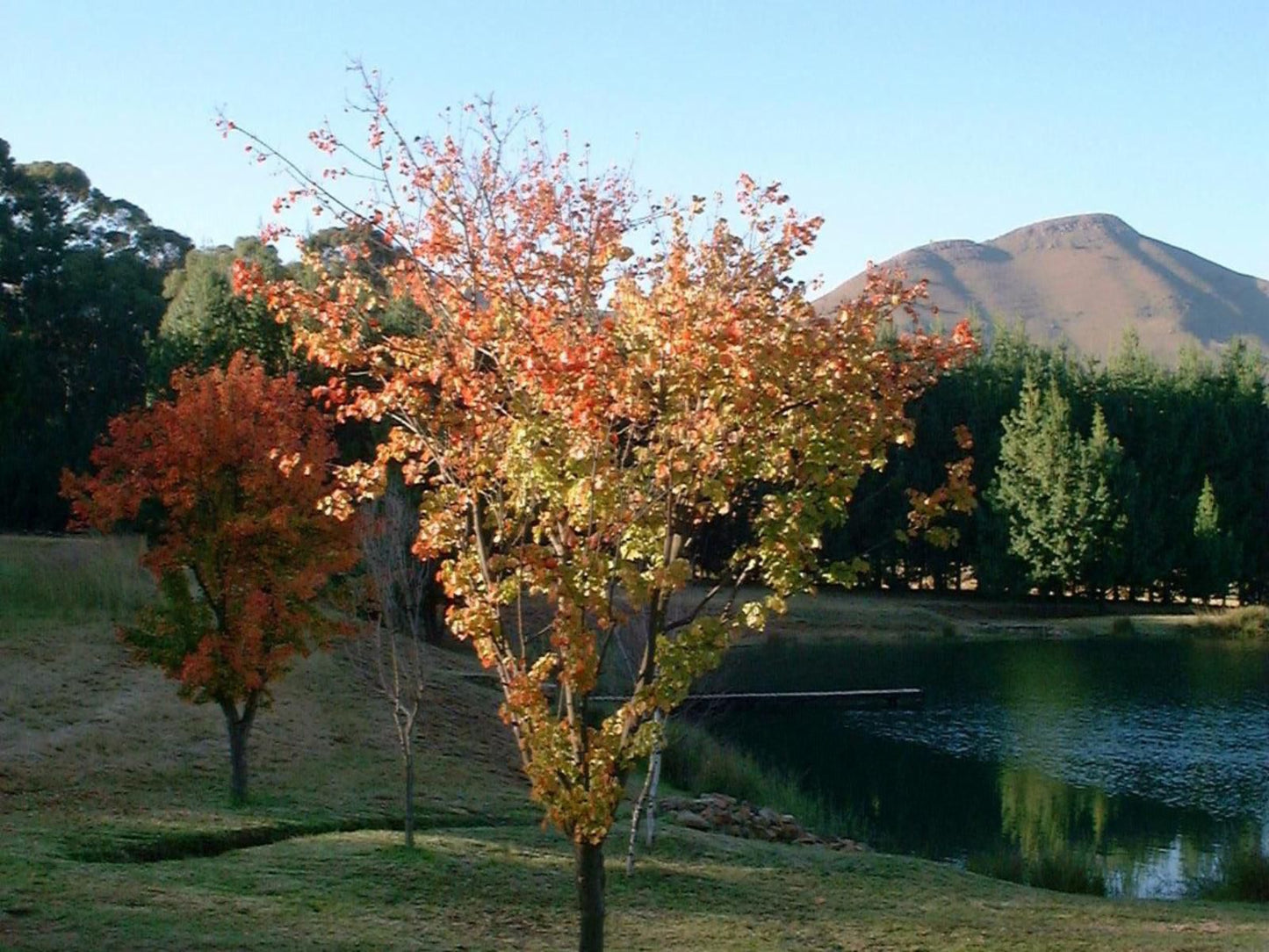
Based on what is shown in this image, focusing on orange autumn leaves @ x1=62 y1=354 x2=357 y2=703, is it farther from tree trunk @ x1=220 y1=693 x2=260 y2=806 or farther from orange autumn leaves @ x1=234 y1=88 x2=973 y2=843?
orange autumn leaves @ x1=234 y1=88 x2=973 y2=843

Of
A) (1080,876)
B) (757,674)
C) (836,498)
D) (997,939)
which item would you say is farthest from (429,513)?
(757,674)

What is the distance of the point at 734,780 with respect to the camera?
73.7 ft

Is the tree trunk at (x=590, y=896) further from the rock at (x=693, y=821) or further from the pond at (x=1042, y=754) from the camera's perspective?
the pond at (x=1042, y=754)

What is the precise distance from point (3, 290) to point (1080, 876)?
130 feet

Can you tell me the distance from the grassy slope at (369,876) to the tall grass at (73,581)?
4164mm

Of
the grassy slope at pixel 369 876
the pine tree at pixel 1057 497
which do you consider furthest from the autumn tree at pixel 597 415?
the pine tree at pixel 1057 497

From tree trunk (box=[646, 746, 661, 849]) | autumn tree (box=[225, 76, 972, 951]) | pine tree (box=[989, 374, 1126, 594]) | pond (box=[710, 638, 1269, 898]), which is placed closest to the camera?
autumn tree (box=[225, 76, 972, 951])

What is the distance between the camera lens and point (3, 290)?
45.5 metres

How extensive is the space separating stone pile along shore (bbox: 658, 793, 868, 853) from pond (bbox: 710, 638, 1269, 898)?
1543 mm

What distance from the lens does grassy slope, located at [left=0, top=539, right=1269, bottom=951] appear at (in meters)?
10.0

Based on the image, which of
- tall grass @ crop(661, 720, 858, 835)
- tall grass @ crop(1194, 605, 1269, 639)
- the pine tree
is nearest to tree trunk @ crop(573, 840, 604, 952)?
tall grass @ crop(661, 720, 858, 835)

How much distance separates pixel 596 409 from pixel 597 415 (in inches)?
2.9

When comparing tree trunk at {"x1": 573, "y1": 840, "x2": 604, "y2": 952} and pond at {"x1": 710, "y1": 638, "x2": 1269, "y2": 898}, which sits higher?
tree trunk at {"x1": 573, "y1": 840, "x2": 604, "y2": 952}

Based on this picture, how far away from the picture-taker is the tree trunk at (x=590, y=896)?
25.8 ft
